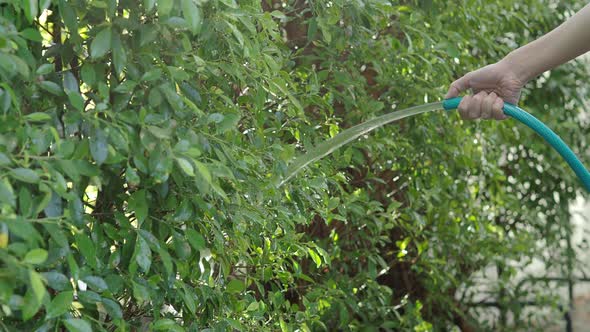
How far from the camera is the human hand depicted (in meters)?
2.02

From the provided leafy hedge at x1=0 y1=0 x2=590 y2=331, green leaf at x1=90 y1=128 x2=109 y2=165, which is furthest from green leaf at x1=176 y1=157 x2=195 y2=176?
green leaf at x1=90 y1=128 x2=109 y2=165

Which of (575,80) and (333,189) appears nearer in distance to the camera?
(333,189)

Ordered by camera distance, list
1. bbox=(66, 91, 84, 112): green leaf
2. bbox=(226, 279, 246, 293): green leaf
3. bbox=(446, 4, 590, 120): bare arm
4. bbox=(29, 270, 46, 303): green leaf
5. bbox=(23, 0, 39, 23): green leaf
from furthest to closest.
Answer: bbox=(446, 4, 590, 120): bare arm < bbox=(226, 279, 246, 293): green leaf < bbox=(66, 91, 84, 112): green leaf < bbox=(23, 0, 39, 23): green leaf < bbox=(29, 270, 46, 303): green leaf

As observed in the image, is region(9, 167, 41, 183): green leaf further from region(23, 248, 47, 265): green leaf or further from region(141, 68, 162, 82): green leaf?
region(141, 68, 162, 82): green leaf

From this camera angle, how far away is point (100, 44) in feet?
4.74

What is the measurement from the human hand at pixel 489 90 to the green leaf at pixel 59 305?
101cm

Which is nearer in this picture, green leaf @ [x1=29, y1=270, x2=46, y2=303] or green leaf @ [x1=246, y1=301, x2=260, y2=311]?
green leaf @ [x1=29, y1=270, x2=46, y2=303]

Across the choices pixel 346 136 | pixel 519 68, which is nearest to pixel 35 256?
pixel 346 136

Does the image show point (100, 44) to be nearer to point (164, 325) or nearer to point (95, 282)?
point (95, 282)

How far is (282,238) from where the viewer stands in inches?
78.7

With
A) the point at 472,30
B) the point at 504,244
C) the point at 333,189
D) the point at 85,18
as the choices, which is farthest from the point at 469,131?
the point at 85,18

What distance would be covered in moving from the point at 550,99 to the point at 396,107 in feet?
5.31

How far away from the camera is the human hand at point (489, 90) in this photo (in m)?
2.02

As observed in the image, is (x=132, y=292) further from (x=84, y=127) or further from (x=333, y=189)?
(x=333, y=189)
